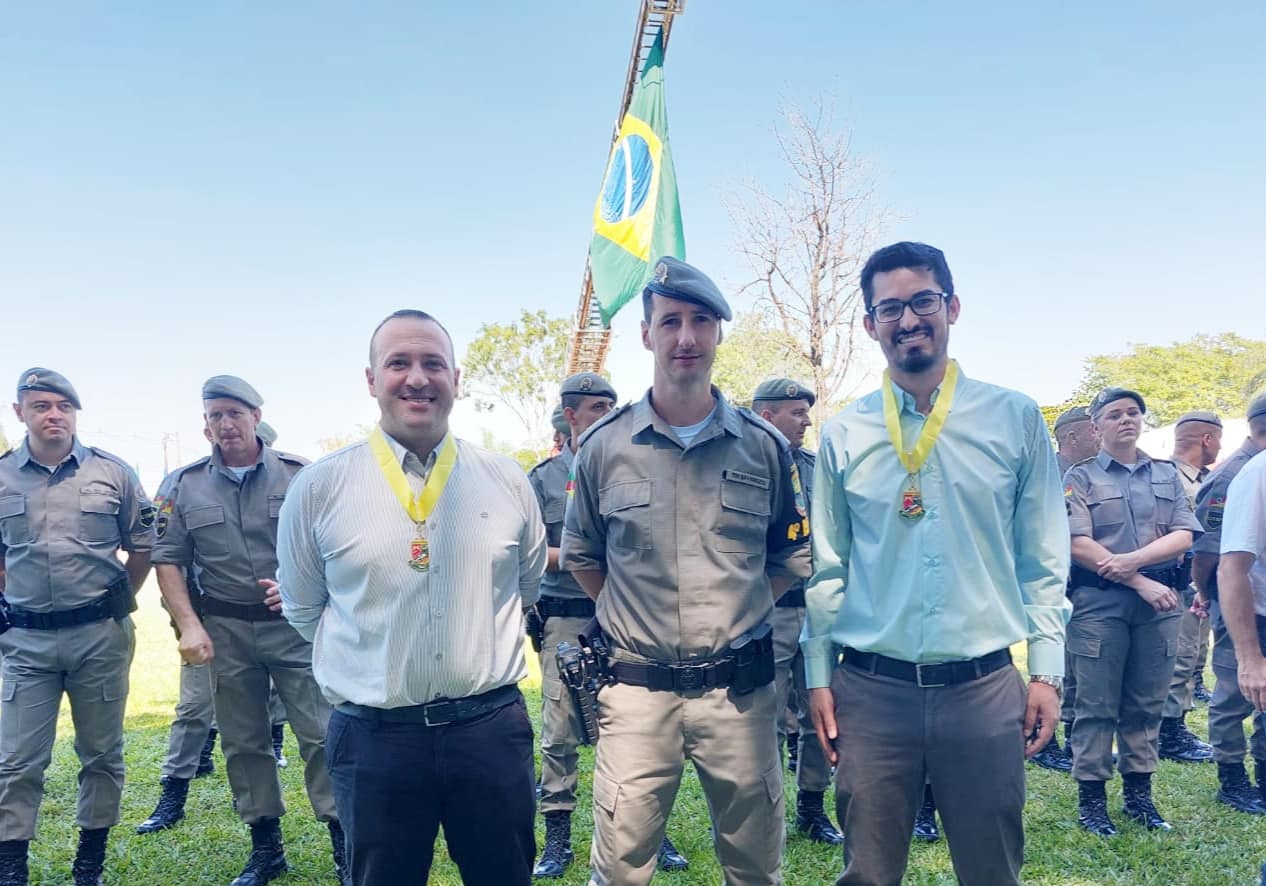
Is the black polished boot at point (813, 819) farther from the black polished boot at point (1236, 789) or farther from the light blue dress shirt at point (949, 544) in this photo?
the black polished boot at point (1236, 789)

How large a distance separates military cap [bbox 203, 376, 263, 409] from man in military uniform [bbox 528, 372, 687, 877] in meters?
1.66

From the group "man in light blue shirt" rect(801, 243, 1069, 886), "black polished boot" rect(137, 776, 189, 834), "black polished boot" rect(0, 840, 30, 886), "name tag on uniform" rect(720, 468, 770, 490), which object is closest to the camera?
"man in light blue shirt" rect(801, 243, 1069, 886)

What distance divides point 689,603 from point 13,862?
3.75 meters

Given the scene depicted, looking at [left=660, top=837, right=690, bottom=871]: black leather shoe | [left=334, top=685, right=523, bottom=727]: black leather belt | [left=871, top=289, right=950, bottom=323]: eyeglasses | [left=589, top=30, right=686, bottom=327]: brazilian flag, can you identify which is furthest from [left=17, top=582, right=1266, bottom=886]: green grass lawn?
[left=589, top=30, right=686, bottom=327]: brazilian flag

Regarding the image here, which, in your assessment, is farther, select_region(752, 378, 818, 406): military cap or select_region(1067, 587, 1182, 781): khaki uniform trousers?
select_region(752, 378, 818, 406): military cap

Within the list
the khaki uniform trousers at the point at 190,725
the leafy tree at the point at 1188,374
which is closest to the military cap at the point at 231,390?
the khaki uniform trousers at the point at 190,725

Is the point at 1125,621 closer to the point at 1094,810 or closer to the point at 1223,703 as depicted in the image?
the point at 1223,703

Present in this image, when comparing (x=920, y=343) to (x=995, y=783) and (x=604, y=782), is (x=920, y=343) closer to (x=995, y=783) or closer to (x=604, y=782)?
(x=995, y=783)

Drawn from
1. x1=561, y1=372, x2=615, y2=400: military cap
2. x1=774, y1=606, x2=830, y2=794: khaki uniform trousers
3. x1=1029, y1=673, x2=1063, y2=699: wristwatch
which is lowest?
x1=774, y1=606, x2=830, y2=794: khaki uniform trousers

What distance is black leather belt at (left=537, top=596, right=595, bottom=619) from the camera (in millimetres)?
4605

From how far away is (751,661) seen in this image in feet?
9.29

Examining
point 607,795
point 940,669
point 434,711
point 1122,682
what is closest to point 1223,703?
point 1122,682

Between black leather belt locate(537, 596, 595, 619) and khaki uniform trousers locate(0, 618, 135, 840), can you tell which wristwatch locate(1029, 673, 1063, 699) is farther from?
khaki uniform trousers locate(0, 618, 135, 840)

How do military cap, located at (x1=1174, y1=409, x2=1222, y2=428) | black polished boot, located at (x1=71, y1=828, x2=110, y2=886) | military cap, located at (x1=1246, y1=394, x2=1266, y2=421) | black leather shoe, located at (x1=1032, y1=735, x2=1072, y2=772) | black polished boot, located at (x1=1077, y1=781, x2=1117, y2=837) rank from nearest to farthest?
black polished boot, located at (x1=71, y1=828, x2=110, y2=886) < black polished boot, located at (x1=1077, y1=781, x2=1117, y2=837) < military cap, located at (x1=1246, y1=394, x2=1266, y2=421) < black leather shoe, located at (x1=1032, y1=735, x2=1072, y2=772) < military cap, located at (x1=1174, y1=409, x2=1222, y2=428)
